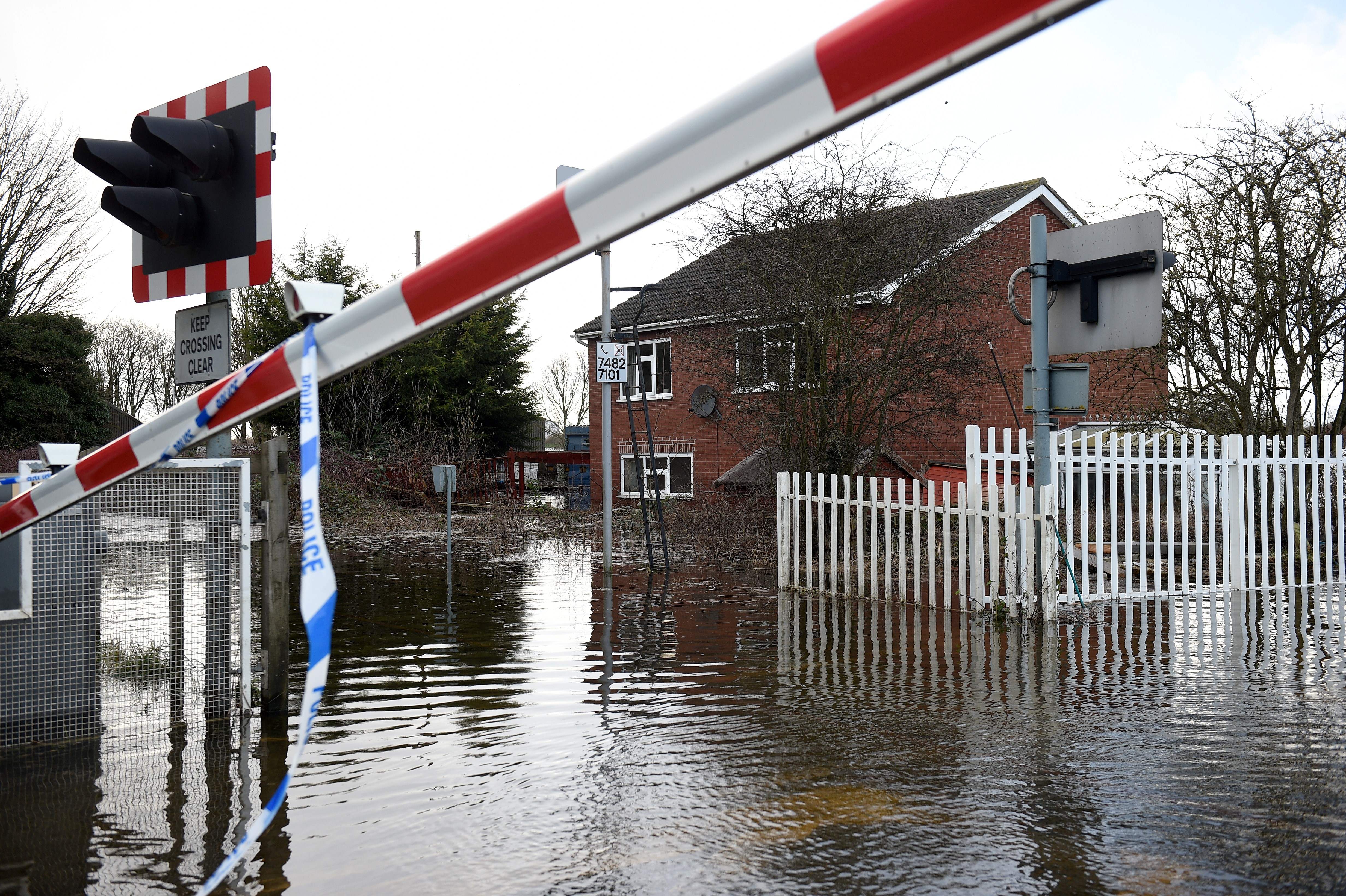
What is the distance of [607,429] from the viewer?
13.7m

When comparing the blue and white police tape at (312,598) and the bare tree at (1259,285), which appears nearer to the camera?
the blue and white police tape at (312,598)

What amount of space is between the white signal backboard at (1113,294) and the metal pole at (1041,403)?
0.41 feet

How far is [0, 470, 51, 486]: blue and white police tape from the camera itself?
17.0 ft

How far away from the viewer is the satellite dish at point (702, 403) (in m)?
24.5

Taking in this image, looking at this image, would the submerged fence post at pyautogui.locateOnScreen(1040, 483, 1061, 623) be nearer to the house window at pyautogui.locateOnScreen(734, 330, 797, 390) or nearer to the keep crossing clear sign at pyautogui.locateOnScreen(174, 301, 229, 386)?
the house window at pyautogui.locateOnScreen(734, 330, 797, 390)

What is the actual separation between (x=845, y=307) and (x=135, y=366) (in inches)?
2338

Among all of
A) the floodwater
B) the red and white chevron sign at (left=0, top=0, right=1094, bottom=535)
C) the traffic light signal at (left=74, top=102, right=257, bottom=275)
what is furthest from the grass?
the red and white chevron sign at (left=0, top=0, right=1094, bottom=535)

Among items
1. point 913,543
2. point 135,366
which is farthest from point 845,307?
point 135,366

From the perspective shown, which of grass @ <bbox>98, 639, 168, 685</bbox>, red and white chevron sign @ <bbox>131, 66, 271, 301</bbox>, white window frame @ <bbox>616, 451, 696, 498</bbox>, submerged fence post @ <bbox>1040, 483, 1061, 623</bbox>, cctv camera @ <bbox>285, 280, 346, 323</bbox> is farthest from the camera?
white window frame @ <bbox>616, 451, 696, 498</bbox>

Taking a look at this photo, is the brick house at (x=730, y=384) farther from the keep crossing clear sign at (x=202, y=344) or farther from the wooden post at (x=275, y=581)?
the keep crossing clear sign at (x=202, y=344)

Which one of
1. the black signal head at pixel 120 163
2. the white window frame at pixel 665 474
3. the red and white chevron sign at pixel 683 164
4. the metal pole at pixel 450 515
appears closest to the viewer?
the red and white chevron sign at pixel 683 164

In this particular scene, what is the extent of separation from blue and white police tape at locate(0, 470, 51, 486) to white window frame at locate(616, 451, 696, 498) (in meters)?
18.4

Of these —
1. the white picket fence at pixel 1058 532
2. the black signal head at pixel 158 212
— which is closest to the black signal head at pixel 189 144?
the black signal head at pixel 158 212

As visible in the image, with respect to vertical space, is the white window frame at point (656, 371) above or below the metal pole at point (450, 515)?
above
